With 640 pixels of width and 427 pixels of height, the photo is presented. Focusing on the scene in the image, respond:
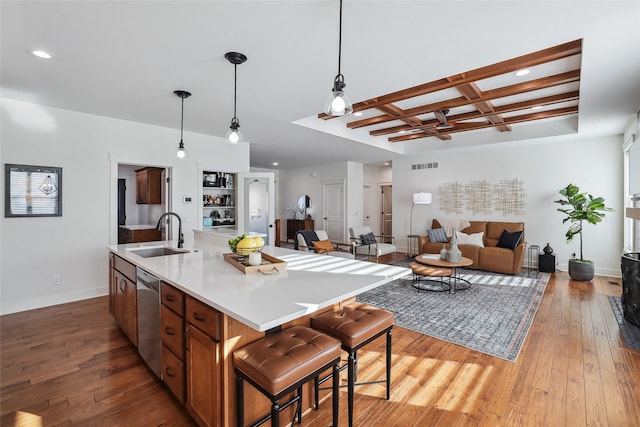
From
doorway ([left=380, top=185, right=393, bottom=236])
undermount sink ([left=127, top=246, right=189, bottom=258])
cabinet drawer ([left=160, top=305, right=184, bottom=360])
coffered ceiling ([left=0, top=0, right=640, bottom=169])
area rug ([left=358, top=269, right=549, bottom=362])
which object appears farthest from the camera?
doorway ([left=380, top=185, right=393, bottom=236])

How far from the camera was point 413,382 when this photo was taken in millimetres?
2197

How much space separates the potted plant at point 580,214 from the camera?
4949 mm

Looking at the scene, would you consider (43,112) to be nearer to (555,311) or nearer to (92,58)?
(92,58)

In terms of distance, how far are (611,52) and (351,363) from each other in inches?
125

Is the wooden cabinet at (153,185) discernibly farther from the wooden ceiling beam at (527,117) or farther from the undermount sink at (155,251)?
the wooden ceiling beam at (527,117)

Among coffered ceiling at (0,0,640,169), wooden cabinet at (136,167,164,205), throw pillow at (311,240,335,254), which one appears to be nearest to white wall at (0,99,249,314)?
coffered ceiling at (0,0,640,169)

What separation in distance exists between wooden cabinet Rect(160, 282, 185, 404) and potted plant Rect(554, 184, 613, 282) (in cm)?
610

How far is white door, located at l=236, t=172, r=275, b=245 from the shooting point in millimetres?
5688

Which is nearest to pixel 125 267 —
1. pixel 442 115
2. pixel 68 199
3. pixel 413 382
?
pixel 68 199

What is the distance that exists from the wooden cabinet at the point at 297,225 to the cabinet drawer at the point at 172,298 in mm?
7212

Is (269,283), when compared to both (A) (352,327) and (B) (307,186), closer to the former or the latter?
(A) (352,327)

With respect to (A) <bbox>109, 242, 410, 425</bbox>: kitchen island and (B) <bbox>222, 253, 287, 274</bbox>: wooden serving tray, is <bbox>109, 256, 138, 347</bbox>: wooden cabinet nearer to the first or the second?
(A) <bbox>109, 242, 410, 425</bbox>: kitchen island

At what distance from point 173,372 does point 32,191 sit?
11.3ft

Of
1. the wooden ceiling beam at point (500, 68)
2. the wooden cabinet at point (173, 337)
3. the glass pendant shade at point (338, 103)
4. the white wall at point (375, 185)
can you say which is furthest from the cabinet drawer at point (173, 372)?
the white wall at point (375, 185)
